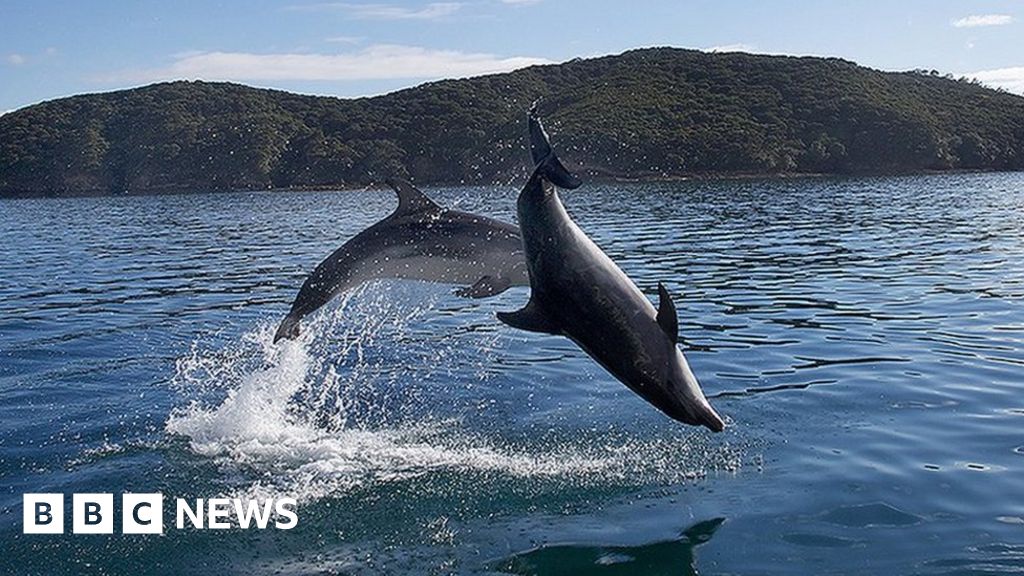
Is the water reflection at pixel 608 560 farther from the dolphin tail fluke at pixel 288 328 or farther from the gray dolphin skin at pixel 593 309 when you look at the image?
the dolphin tail fluke at pixel 288 328

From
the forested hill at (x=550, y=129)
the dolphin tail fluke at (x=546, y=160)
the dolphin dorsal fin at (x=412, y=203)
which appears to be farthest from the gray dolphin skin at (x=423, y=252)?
the forested hill at (x=550, y=129)

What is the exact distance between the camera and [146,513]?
34.9 feet

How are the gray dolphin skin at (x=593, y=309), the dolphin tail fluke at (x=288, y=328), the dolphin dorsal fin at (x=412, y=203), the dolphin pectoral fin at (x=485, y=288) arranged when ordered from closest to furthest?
the gray dolphin skin at (x=593, y=309)
the dolphin pectoral fin at (x=485, y=288)
the dolphin dorsal fin at (x=412, y=203)
the dolphin tail fluke at (x=288, y=328)

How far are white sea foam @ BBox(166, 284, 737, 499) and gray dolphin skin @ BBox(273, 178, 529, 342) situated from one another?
181cm

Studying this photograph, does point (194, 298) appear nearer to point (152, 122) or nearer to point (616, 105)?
point (616, 105)

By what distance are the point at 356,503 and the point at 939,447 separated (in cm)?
689

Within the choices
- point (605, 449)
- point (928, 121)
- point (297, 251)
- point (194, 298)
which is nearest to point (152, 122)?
point (928, 121)

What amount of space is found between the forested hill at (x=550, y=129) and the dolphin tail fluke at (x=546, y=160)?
394 ft

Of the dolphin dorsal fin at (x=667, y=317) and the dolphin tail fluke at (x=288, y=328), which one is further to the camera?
the dolphin tail fluke at (x=288, y=328)

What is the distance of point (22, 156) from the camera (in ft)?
536

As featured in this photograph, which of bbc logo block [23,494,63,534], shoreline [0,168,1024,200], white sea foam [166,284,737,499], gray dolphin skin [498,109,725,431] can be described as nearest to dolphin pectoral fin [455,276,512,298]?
gray dolphin skin [498,109,725,431]

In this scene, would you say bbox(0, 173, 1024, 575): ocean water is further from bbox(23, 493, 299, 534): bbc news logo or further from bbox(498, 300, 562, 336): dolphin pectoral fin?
bbox(498, 300, 562, 336): dolphin pectoral fin

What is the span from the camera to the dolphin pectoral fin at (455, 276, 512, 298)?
10792 mm

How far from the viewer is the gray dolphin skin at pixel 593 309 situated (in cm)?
841
